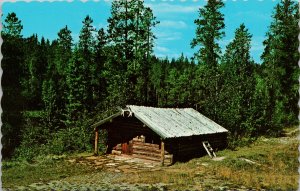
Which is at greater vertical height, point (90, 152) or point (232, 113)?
point (232, 113)

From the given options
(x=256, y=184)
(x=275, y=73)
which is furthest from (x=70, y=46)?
(x=256, y=184)

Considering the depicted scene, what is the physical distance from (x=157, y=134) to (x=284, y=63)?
2679 centimetres

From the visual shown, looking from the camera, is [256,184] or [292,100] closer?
[256,184]

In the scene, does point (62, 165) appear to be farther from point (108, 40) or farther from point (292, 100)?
point (292, 100)

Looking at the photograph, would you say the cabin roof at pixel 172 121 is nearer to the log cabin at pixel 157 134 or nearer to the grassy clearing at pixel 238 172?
the log cabin at pixel 157 134

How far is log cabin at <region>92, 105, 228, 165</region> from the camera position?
2620cm

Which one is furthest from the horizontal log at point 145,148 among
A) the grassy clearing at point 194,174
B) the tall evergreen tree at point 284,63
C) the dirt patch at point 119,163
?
the tall evergreen tree at point 284,63

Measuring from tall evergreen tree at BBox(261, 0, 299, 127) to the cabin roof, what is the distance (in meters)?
15.2

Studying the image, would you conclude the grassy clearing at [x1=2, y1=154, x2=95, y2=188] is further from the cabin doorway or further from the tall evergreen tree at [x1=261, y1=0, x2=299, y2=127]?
the tall evergreen tree at [x1=261, y1=0, x2=299, y2=127]

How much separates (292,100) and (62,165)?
99.8 ft

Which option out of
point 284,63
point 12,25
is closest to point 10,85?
point 12,25

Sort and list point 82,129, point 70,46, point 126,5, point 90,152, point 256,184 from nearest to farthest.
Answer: point 256,184, point 90,152, point 82,129, point 126,5, point 70,46

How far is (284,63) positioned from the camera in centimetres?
4725

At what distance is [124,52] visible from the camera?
4078 centimetres
